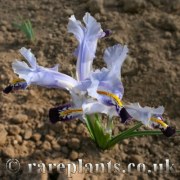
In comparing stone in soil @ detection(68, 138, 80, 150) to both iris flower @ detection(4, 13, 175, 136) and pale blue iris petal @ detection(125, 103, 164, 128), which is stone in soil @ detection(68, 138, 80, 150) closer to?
iris flower @ detection(4, 13, 175, 136)

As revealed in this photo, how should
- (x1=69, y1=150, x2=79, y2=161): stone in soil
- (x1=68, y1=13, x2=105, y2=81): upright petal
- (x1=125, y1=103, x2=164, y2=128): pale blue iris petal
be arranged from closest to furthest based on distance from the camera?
1. (x1=125, y1=103, x2=164, y2=128): pale blue iris petal
2. (x1=68, y1=13, x2=105, y2=81): upright petal
3. (x1=69, y1=150, x2=79, y2=161): stone in soil

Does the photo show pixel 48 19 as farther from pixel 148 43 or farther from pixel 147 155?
pixel 147 155

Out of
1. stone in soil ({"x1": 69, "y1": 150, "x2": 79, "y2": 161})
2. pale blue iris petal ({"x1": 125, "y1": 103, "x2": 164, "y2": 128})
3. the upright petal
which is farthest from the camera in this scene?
stone in soil ({"x1": 69, "y1": 150, "x2": 79, "y2": 161})

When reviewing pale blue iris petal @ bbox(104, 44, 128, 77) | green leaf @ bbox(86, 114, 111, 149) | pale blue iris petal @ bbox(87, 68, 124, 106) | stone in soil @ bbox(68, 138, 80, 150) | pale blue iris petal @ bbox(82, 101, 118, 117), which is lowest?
stone in soil @ bbox(68, 138, 80, 150)

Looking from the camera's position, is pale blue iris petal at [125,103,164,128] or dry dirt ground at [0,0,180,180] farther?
dry dirt ground at [0,0,180,180]

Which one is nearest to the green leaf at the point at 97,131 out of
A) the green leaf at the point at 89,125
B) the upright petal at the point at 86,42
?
the green leaf at the point at 89,125

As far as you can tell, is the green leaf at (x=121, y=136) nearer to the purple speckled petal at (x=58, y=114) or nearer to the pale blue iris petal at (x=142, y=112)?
the pale blue iris petal at (x=142, y=112)

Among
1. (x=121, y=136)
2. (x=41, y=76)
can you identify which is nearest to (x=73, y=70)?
(x=121, y=136)

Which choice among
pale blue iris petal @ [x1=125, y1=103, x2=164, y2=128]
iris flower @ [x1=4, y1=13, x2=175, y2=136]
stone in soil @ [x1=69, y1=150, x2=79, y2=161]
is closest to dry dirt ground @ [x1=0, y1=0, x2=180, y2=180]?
stone in soil @ [x1=69, y1=150, x2=79, y2=161]
